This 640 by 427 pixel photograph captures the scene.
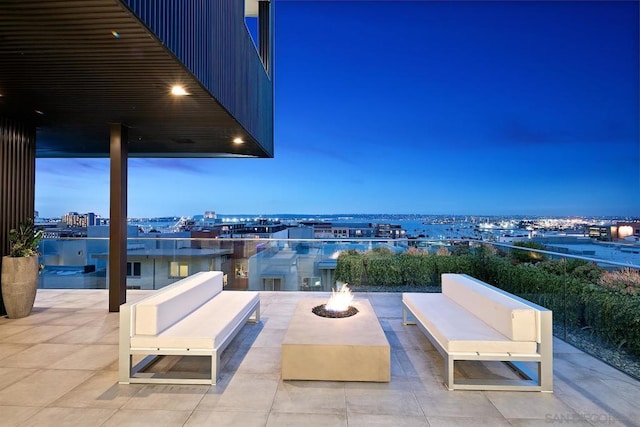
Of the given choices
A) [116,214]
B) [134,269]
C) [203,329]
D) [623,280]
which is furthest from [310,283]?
[623,280]

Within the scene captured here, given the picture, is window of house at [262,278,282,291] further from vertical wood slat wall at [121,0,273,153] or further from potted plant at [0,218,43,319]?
potted plant at [0,218,43,319]

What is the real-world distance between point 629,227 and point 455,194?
14.0m

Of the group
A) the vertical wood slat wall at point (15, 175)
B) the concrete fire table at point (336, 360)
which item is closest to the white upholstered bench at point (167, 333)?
the concrete fire table at point (336, 360)

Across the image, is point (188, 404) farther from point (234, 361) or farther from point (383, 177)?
point (383, 177)

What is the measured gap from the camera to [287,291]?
246 inches

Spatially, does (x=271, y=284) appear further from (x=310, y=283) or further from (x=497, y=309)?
(x=497, y=309)

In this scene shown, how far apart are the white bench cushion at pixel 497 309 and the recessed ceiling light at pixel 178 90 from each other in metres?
3.69

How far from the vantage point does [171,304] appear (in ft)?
9.62

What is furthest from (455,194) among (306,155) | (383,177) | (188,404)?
(188,404)

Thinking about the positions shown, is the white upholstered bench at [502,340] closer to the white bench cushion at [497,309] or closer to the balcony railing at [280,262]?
the white bench cushion at [497,309]

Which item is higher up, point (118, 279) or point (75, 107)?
point (75, 107)

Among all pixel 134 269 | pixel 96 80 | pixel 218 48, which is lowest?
pixel 134 269

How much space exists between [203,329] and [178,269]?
4.07 m

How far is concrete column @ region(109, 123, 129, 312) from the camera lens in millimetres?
4883
